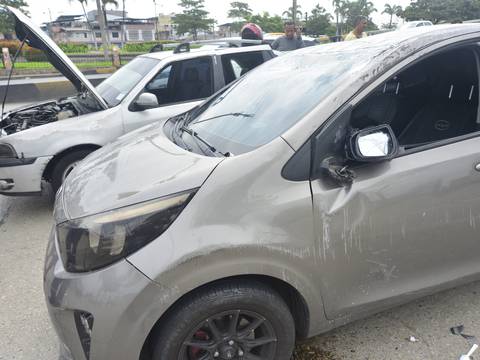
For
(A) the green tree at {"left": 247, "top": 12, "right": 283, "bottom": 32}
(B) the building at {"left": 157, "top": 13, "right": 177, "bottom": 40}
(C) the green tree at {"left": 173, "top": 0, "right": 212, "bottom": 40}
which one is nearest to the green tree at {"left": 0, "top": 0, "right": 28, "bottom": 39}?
(C) the green tree at {"left": 173, "top": 0, "right": 212, "bottom": 40}

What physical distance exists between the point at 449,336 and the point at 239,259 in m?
1.52

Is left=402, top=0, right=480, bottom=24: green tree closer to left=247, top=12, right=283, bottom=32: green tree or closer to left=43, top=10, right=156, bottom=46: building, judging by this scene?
left=247, top=12, right=283, bottom=32: green tree

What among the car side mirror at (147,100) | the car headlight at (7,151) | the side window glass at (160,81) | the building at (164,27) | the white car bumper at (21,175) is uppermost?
the building at (164,27)

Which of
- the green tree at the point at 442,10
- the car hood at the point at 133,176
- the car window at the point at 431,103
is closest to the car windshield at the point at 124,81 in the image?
the car hood at the point at 133,176

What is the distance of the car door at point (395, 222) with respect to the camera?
196 cm

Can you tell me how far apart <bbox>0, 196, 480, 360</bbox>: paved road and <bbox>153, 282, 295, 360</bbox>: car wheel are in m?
0.44

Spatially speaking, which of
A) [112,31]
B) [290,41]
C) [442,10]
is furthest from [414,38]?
[112,31]

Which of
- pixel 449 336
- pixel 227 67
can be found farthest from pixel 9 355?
pixel 227 67

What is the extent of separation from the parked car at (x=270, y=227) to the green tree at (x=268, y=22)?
57650 millimetres

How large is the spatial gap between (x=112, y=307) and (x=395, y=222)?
4.51ft

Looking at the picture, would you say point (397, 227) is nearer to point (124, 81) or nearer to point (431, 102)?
point (431, 102)

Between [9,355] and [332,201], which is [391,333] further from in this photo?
[9,355]

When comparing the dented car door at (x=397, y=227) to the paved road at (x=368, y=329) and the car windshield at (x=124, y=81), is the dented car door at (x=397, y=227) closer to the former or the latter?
the paved road at (x=368, y=329)

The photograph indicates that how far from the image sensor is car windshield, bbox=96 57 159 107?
486cm
